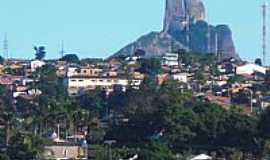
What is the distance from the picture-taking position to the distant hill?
421 ft

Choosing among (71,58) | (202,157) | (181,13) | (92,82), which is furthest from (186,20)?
(202,157)

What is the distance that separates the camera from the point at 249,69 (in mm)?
85625

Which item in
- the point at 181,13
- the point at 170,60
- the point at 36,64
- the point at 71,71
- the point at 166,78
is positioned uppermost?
the point at 181,13

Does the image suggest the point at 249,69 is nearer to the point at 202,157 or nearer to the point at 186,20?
the point at 202,157

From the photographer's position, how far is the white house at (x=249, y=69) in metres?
83.7

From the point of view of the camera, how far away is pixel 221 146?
40219 mm

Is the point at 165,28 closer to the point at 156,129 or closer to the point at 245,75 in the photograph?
the point at 245,75

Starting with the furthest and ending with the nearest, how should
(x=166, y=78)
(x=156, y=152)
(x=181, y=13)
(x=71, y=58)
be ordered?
(x=181, y=13), (x=71, y=58), (x=166, y=78), (x=156, y=152)

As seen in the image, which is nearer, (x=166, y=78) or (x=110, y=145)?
(x=110, y=145)

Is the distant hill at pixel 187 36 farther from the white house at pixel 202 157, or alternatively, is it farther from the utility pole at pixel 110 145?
the white house at pixel 202 157

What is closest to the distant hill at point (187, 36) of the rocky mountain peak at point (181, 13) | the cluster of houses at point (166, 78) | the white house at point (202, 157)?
the rocky mountain peak at point (181, 13)

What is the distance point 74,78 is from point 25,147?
41.8m

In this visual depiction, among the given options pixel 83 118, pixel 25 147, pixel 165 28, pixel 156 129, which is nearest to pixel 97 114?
pixel 83 118

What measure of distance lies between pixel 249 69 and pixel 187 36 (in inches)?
1769
